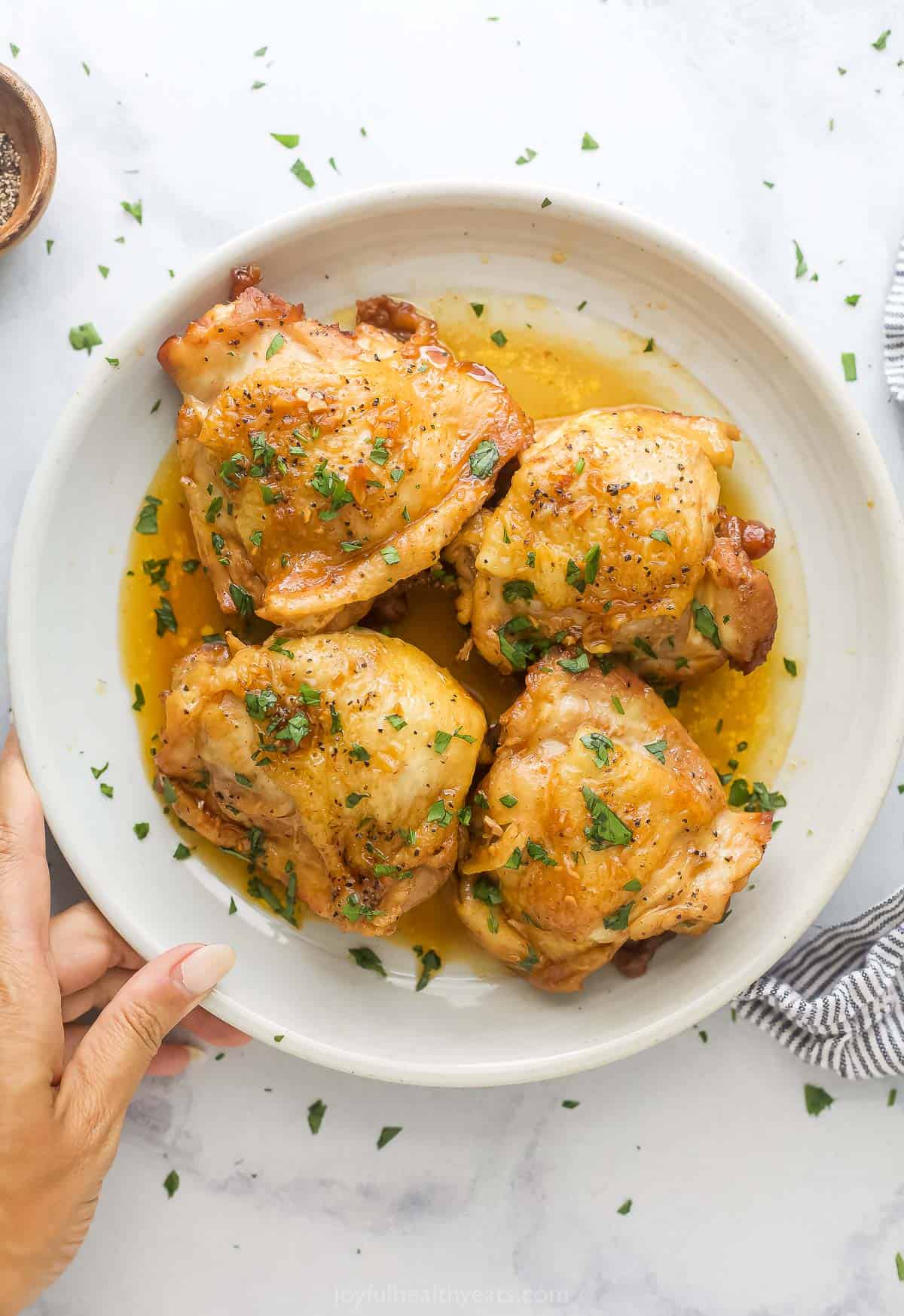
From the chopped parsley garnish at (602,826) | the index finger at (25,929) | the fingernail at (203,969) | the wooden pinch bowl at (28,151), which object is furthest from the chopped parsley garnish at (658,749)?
the wooden pinch bowl at (28,151)

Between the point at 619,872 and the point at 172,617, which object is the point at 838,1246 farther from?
the point at 172,617

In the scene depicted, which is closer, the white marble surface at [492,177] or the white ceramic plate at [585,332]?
the white ceramic plate at [585,332]

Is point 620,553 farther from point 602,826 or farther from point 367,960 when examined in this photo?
point 367,960

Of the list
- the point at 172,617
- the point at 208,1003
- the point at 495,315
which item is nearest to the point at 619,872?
the point at 208,1003

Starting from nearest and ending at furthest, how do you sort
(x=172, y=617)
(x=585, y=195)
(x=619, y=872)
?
(x=619, y=872)
(x=585, y=195)
(x=172, y=617)

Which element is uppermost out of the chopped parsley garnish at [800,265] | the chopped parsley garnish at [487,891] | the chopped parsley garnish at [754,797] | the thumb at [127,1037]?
the chopped parsley garnish at [800,265]

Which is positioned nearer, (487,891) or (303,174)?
(487,891)

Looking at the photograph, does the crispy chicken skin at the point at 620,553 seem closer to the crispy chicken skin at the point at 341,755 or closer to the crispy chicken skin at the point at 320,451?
the crispy chicken skin at the point at 320,451

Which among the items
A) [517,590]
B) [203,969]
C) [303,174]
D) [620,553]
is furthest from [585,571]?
[303,174]
